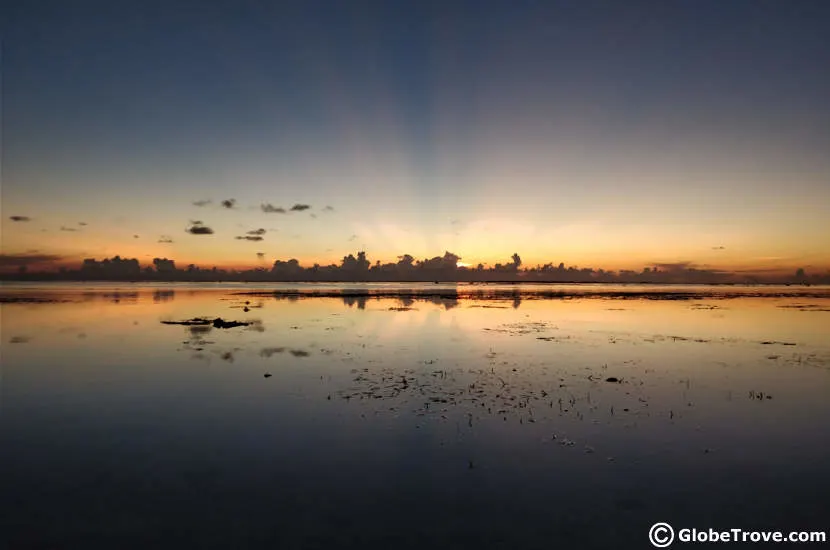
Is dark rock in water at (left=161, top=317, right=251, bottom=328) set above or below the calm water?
above

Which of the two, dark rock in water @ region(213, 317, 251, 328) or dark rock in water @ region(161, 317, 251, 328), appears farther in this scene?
dark rock in water @ region(161, 317, 251, 328)

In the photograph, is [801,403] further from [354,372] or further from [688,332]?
[688,332]

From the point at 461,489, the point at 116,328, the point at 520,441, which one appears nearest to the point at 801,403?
the point at 520,441

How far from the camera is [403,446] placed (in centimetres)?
1695

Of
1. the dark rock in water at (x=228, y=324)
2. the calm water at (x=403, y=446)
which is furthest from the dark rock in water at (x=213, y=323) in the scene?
the calm water at (x=403, y=446)

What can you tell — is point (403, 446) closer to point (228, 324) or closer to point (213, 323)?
point (228, 324)

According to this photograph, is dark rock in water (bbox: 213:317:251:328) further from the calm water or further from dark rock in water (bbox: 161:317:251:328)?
the calm water

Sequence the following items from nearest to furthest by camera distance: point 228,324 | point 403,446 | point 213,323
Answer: point 403,446
point 228,324
point 213,323

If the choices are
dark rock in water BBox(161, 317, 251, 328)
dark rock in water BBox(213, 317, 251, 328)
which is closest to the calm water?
dark rock in water BBox(213, 317, 251, 328)

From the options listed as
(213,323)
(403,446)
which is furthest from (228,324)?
(403,446)

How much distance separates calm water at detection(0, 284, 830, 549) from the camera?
39.0 feet

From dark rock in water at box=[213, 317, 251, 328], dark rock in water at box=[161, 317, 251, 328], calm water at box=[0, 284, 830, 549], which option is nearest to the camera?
calm water at box=[0, 284, 830, 549]

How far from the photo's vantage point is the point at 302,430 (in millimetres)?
18953

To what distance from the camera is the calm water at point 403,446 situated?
1188cm
